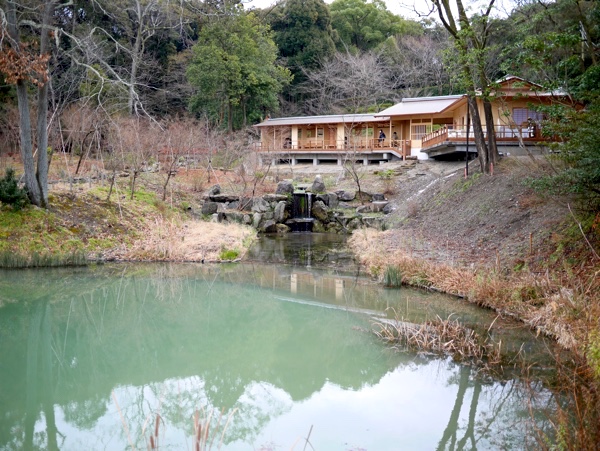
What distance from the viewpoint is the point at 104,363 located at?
750cm

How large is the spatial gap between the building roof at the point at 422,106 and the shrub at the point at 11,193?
18.8m

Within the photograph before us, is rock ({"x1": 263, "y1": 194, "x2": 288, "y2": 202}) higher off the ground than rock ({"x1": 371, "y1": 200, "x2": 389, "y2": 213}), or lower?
higher

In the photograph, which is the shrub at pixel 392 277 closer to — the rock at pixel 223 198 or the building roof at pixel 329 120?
the rock at pixel 223 198

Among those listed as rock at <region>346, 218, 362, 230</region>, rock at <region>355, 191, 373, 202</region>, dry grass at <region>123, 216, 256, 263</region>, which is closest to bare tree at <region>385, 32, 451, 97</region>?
rock at <region>355, 191, 373, 202</region>

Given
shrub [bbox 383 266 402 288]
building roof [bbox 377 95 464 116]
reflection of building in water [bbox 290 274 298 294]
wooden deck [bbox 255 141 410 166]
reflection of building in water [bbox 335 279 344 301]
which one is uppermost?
building roof [bbox 377 95 464 116]

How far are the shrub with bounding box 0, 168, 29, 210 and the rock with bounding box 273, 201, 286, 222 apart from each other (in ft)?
32.1

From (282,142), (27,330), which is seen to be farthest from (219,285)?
(282,142)

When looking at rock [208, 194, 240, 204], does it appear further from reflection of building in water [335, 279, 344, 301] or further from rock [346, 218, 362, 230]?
reflection of building in water [335, 279, 344, 301]

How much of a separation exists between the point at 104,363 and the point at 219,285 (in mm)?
5008

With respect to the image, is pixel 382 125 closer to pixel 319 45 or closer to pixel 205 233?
pixel 319 45

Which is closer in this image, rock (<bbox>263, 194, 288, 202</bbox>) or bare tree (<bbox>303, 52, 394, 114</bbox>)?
rock (<bbox>263, 194, 288, 202</bbox>)

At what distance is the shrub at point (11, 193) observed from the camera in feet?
47.5

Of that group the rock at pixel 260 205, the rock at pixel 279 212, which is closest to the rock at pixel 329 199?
the rock at pixel 279 212

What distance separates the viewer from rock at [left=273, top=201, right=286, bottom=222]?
2209 cm
